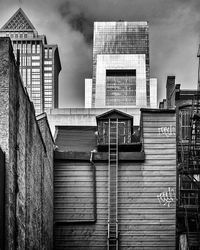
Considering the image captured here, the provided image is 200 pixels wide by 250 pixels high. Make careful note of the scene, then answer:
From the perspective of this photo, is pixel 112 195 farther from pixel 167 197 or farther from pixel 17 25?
pixel 17 25

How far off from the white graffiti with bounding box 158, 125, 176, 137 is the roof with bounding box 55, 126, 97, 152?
473cm

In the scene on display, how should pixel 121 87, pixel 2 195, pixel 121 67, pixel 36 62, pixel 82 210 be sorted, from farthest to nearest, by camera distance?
pixel 36 62
pixel 121 87
pixel 121 67
pixel 82 210
pixel 2 195

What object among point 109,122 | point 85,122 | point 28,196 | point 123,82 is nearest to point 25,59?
point 123,82

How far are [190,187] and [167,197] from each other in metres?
2.22

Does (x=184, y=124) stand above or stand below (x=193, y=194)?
above

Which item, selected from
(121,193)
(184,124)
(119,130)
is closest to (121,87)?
(184,124)

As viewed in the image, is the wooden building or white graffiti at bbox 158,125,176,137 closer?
the wooden building

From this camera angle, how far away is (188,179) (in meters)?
34.5

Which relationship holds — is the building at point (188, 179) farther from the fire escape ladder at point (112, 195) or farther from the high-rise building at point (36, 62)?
the high-rise building at point (36, 62)

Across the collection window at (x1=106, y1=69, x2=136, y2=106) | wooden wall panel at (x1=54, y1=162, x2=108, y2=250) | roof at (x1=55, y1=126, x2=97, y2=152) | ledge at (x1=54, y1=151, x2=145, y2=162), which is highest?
window at (x1=106, y1=69, x2=136, y2=106)

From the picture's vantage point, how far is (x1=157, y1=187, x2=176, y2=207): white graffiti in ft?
108

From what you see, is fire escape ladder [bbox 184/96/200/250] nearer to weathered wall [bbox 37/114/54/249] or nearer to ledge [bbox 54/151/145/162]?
ledge [bbox 54/151/145/162]

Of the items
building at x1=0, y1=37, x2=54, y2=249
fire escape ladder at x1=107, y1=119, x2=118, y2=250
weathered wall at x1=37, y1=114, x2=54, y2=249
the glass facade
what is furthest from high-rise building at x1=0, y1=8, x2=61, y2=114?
building at x1=0, y1=37, x2=54, y2=249

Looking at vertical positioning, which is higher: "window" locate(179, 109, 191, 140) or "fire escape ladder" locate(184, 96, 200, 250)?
"window" locate(179, 109, 191, 140)
